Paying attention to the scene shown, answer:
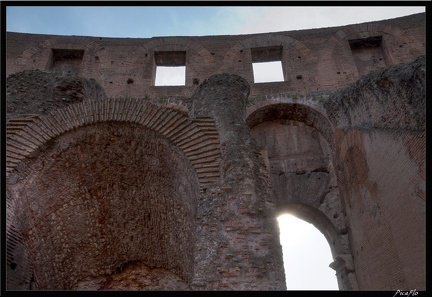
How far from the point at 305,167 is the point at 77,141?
6055 mm

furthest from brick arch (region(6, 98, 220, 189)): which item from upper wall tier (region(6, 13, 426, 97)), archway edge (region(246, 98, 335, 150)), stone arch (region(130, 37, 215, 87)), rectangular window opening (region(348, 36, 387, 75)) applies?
rectangular window opening (region(348, 36, 387, 75))

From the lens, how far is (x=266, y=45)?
43.1ft

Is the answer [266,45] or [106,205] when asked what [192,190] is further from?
[266,45]

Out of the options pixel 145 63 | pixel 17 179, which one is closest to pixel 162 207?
pixel 17 179

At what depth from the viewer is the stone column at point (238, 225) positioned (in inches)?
138

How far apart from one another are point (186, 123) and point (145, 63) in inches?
336

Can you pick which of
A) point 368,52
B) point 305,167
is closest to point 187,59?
point 305,167

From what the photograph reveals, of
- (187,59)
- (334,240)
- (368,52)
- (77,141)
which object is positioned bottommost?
(77,141)

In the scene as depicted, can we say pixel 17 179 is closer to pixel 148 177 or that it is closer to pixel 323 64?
pixel 148 177

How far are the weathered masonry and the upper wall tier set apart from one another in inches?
144

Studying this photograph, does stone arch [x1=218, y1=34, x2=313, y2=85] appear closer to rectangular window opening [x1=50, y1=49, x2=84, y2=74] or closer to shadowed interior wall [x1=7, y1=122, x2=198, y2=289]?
rectangular window opening [x1=50, y1=49, x2=84, y2=74]

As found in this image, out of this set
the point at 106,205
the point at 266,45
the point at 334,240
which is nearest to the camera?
the point at 106,205

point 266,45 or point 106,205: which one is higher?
point 266,45

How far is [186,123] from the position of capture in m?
4.84
